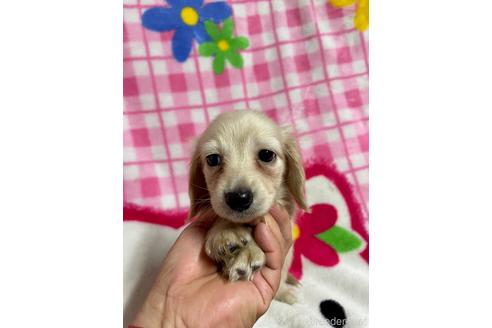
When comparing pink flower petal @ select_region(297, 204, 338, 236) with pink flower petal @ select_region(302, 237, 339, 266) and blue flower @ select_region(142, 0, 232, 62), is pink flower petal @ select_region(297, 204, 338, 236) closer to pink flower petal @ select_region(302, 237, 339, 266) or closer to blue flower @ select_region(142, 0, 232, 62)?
pink flower petal @ select_region(302, 237, 339, 266)

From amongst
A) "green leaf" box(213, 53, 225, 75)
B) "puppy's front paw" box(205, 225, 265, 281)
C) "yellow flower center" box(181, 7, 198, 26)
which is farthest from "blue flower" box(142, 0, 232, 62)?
"puppy's front paw" box(205, 225, 265, 281)

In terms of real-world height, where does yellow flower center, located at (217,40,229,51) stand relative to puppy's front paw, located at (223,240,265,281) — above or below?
above

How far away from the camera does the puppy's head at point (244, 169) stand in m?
1.95

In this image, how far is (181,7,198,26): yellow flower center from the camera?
2932 millimetres

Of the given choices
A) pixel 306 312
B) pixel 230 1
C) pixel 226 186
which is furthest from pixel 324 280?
pixel 230 1

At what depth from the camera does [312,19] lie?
9.70 feet

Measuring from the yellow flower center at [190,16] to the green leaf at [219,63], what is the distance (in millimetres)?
249

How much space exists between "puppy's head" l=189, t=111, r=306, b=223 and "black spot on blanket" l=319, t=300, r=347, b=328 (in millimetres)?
573

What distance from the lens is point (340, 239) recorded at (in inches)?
116

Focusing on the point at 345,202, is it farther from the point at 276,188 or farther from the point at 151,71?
the point at 151,71

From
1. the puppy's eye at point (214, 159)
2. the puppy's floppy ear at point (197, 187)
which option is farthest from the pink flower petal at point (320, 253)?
the puppy's eye at point (214, 159)

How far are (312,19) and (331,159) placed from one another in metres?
0.89

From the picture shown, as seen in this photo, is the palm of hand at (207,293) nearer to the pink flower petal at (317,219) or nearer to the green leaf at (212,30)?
the pink flower petal at (317,219)

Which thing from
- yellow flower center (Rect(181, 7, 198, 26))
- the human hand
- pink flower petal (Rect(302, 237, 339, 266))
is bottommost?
pink flower petal (Rect(302, 237, 339, 266))
